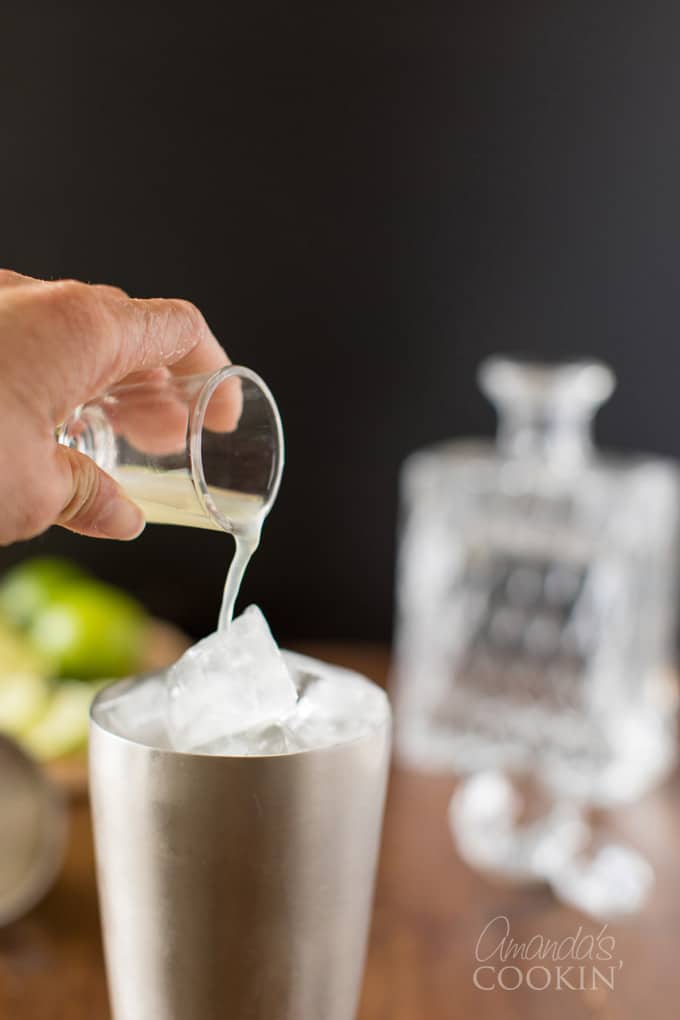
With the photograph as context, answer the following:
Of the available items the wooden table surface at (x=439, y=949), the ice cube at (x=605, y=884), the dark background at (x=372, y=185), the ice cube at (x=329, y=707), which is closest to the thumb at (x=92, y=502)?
the ice cube at (x=329, y=707)

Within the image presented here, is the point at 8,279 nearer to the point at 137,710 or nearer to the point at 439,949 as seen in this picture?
the point at 137,710

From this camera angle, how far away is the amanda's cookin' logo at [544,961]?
886 mm

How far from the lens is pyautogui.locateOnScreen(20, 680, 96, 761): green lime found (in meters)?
1.22

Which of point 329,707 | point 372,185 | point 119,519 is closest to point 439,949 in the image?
point 329,707

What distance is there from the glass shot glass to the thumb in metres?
0.02

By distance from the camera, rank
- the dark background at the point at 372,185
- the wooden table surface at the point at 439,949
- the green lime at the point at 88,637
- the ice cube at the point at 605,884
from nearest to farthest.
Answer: the wooden table surface at the point at 439,949, the ice cube at the point at 605,884, the green lime at the point at 88,637, the dark background at the point at 372,185

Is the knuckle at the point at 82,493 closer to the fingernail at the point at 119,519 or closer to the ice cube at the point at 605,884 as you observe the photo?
the fingernail at the point at 119,519

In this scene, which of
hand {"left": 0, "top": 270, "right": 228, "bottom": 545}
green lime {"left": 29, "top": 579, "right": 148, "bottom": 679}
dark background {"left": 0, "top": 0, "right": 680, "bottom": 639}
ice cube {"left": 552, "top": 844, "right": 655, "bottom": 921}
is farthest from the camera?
dark background {"left": 0, "top": 0, "right": 680, "bottom": 639}

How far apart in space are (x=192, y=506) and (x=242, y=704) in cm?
10

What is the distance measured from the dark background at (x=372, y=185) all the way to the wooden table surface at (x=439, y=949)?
813mm

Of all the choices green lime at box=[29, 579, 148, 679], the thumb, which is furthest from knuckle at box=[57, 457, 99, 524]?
green lime at box=[29, 579, 148, 679]

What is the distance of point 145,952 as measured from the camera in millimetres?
558

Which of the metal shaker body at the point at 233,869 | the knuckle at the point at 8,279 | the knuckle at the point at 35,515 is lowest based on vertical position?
the metal shaker body at the point at 233,869

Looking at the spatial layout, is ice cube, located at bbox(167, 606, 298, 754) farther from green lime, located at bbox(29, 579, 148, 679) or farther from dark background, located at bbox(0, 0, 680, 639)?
dark background, located at bbox(0, 0, 680, 639)
